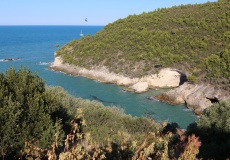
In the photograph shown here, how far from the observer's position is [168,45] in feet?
204

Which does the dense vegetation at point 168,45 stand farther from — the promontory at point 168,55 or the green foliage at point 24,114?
the green foliage at point 24,114

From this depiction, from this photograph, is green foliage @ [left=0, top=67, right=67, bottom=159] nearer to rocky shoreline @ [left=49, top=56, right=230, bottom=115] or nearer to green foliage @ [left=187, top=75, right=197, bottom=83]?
rocky shoreline @ [left=49, top=56, right=230, bottom=115]

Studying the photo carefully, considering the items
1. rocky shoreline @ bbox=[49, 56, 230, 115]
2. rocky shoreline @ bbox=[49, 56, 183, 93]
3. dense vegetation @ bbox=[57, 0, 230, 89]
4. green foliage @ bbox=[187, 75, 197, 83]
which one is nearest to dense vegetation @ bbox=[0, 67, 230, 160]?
rocky shoreline @ bbox=[49, 56, 230, 115]

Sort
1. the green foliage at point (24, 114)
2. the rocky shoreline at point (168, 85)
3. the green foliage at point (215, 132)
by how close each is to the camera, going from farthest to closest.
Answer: the rocky shoreline at point (168, 85)
the green foliage at point (215, 132)
the green foliage at point (24, 114)

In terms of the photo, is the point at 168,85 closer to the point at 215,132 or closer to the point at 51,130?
the point at 215,132

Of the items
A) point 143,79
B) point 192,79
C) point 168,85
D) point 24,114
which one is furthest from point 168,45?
point 24,114

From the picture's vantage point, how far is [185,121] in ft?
122

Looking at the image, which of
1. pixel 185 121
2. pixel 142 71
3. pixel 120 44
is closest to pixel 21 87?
pixel 185 121

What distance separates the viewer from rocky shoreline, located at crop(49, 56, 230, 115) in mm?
43034

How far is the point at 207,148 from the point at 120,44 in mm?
55273

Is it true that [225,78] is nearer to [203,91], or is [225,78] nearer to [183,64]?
[203,91]

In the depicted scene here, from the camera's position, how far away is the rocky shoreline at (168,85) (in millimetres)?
43034

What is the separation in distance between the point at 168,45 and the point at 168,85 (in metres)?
11.3

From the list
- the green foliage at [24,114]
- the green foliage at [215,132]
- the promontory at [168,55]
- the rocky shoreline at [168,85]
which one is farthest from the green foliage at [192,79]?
the green foliage at [24,114]
